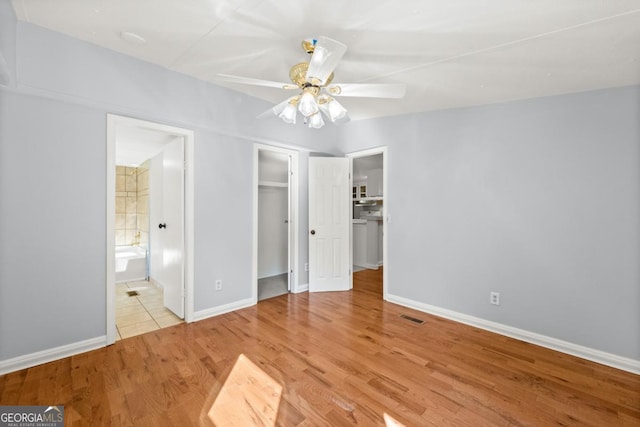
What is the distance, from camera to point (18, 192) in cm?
204

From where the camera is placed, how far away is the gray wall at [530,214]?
226 cm

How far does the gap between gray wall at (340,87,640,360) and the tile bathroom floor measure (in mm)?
2904

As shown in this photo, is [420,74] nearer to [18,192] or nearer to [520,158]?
[520,158]

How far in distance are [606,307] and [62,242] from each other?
455 cm

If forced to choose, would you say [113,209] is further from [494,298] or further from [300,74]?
[494,298]

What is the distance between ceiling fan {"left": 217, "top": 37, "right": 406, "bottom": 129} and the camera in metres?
1.67

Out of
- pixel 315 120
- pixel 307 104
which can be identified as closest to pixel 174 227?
pixel 315 120

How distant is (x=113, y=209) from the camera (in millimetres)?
2465

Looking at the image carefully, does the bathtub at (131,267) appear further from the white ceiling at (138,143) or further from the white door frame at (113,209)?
the white door frame at (113,209)

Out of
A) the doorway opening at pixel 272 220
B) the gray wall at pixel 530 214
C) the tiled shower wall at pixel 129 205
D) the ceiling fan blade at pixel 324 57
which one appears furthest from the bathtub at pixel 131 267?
the ceiling fan blade at pixel 324 57

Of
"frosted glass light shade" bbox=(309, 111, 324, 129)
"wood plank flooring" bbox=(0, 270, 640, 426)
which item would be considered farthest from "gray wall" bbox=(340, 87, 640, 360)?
"frosted glass light shade" bbox=(309, 111, 324, 129)

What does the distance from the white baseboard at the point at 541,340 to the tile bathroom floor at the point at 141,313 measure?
9.75 feet

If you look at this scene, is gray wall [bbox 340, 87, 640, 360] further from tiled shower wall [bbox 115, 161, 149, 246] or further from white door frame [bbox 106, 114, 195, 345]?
tiled shower wall [bbox 115, 161, 149, 246]

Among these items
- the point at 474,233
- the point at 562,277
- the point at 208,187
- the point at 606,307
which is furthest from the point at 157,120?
the point at 606,307
